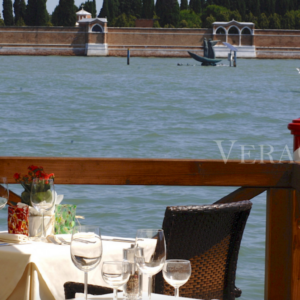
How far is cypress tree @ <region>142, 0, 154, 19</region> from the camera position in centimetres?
6688

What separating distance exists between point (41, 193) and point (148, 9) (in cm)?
6693

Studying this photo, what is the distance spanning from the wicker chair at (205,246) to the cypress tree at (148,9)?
6645 cm

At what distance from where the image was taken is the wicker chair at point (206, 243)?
6.86 ft

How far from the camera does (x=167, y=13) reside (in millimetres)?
67375

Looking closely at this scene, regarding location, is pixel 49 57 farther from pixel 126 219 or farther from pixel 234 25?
pixel 126 219

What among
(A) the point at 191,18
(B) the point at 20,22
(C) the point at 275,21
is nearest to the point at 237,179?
(B) the point at 20,22

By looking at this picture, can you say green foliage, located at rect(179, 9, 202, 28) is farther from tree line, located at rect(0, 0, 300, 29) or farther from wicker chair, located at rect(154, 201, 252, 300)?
wicker chair, located at rect(154, 201, 252, 300)

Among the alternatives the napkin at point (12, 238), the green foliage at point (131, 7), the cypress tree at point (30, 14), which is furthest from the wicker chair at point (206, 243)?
the green foliage at point (131, 7)

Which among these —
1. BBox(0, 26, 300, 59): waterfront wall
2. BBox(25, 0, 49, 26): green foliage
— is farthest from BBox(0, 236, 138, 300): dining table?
BBox(25, 0, 49, 26): green foliage

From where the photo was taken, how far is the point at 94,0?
72.8 m

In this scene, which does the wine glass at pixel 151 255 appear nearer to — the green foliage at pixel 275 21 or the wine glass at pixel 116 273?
the wine glass at pixel 116 273

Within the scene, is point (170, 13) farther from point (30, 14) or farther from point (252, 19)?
point (30, 14)

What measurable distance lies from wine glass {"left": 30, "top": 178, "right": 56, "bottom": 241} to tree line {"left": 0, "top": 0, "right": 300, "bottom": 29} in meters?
60.6

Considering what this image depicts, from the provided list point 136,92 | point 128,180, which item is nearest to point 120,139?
point 136,92
